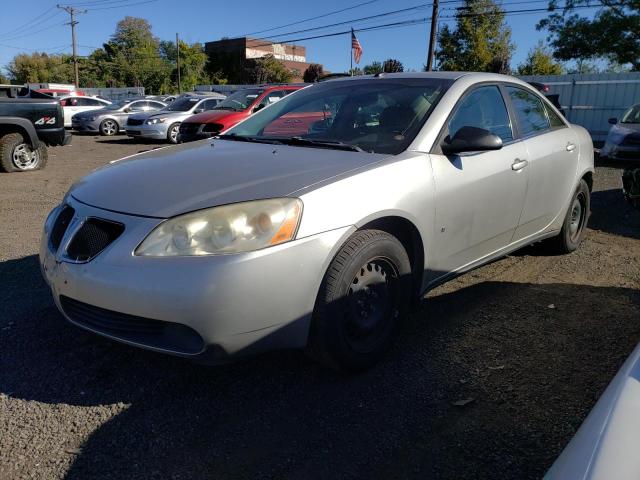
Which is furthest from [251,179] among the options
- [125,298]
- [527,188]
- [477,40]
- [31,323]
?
[477,40]

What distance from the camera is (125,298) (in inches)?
91.7

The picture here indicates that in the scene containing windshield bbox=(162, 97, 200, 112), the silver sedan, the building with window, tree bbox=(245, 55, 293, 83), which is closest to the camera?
the silver sedan

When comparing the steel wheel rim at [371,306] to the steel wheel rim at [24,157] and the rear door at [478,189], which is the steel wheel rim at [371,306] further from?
the steel wheel rim at [24,157]

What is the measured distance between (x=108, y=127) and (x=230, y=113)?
9227mm

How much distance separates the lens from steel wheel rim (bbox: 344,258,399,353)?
2.73 metres

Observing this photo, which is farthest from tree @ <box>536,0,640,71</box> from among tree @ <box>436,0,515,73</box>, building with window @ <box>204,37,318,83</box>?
building with window @ <box>204,37,318,83</box>

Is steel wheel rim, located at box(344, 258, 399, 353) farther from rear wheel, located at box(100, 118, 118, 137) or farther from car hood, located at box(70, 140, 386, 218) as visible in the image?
rear wheel, located at box(100, 118, 118, 137)

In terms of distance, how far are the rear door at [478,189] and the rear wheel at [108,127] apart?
18595 millimetres

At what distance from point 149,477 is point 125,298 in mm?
729

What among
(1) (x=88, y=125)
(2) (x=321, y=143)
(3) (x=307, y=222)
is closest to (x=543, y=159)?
(2) (x=321, y=143)

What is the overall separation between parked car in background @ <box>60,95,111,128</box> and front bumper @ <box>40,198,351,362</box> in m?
21.1

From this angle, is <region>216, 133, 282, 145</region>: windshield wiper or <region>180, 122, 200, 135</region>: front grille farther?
<region>180, 122, 200, 135</region>: front grille

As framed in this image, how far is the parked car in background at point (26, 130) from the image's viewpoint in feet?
31.1

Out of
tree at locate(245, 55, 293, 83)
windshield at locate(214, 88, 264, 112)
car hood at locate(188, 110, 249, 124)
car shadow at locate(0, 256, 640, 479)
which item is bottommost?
car shadow at locate(0, 256, 640, 479)
